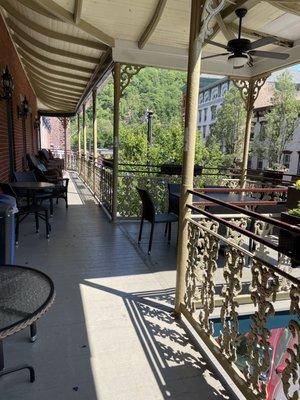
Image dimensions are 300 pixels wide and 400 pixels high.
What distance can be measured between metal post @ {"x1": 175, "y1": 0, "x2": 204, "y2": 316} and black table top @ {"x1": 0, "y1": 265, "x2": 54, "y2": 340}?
126 cm

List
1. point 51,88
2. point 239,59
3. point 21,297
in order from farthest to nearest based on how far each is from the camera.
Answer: point 51,88, point 239,59, point 21,297

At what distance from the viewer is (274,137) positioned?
21.8 m

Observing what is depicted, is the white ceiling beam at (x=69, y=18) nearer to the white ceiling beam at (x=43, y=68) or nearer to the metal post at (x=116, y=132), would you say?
the metal post at (x=116, y=132)

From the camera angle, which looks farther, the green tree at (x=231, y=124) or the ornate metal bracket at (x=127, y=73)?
the green tree at (x=231, y=124)

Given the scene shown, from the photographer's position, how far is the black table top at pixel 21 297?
4.23 ft

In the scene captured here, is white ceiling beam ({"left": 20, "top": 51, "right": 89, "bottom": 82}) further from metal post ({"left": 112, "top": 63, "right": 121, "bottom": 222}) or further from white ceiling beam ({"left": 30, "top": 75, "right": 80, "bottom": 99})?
metal post ({"left": 112, "top": 63, "right": 121, "bottom": 222})

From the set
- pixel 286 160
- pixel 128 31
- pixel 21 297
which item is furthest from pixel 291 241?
pixel 286 160

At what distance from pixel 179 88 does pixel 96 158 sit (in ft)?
135

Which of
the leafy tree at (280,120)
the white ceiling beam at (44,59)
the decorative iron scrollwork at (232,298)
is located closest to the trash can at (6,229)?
the decorative iron scrollwork at (232,298)

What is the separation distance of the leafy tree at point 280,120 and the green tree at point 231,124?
2.47 meters

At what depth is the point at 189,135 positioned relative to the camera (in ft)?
8.20

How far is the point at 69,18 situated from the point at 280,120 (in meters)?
19.5

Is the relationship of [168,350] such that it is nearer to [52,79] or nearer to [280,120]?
[52,79]

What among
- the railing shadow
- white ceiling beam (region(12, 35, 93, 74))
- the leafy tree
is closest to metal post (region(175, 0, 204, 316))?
the railing shadow
